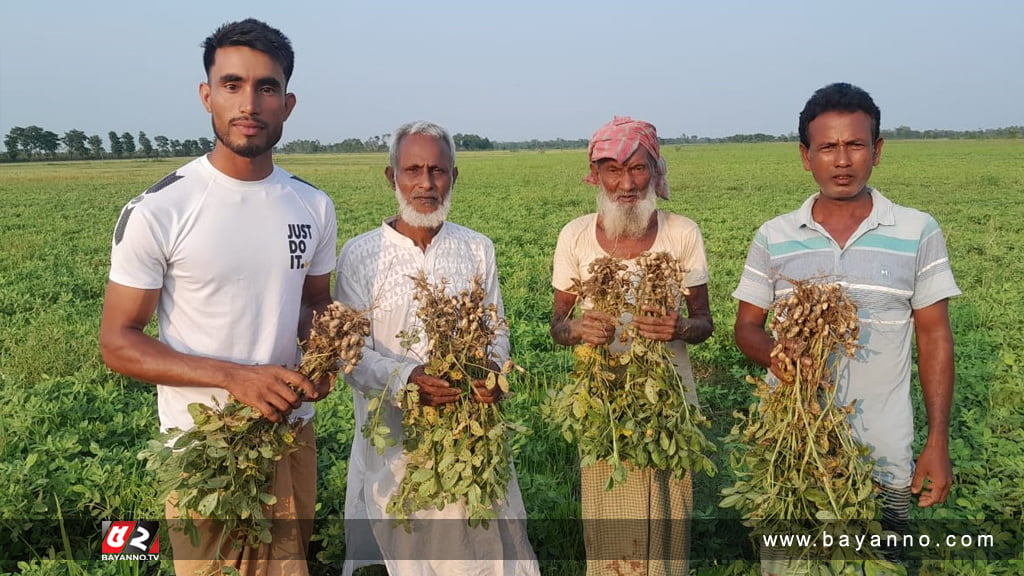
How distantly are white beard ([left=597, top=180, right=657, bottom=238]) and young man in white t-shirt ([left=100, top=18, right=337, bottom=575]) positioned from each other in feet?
4.18

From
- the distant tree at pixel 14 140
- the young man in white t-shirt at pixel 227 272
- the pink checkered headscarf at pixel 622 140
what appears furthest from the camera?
the distant tree at pixel 14 140

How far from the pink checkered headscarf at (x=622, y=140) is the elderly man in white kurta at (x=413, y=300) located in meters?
0.67

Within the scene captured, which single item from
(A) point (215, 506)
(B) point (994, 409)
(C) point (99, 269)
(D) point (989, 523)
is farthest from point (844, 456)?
(C) point (99, 269)

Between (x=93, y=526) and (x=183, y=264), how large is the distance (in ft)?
7.67

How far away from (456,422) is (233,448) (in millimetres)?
821

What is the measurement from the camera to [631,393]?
9.21 feet

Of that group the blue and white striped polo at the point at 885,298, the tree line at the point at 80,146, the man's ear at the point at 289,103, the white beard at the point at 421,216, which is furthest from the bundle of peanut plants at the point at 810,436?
the tree line at the point at 80,146

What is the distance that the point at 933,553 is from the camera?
337cm

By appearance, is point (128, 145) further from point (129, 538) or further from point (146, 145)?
point (129, 538)

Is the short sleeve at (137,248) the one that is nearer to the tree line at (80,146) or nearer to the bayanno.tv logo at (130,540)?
the bayanno.tv logo at (130,540)

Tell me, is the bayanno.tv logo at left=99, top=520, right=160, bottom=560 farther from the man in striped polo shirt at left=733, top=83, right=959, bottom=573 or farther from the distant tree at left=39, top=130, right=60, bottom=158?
the distant tree at left=39, top=130, right=60, bottom=158

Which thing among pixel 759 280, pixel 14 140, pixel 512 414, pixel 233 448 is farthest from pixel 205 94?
pixel 14 140

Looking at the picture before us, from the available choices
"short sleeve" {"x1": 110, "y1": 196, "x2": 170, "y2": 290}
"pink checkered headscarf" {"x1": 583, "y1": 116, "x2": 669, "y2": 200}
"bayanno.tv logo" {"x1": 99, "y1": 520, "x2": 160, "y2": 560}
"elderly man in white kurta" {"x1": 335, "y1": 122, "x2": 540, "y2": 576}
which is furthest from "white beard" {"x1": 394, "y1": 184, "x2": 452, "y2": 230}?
"bayanno.tv logo" {"x1": 99, "y1": 520, "x2": 160, "y2": 560}

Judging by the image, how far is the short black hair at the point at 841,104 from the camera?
2752mm
